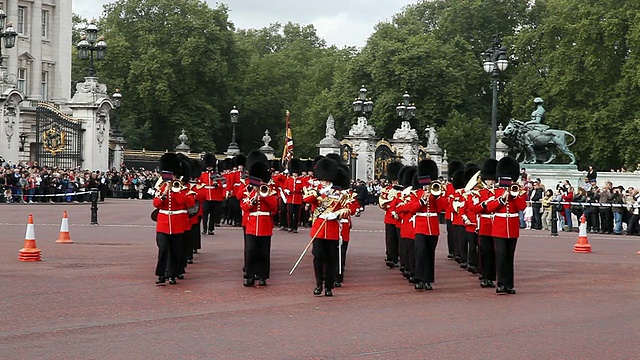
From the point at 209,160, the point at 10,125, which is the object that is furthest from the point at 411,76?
the point at 209,160

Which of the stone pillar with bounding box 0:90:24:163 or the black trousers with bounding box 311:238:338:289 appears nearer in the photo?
the black trousers with bounding box 311:238:338:289

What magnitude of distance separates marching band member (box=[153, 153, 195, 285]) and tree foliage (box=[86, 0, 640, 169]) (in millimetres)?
40389

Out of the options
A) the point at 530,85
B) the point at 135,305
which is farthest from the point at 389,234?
the point at 530,85

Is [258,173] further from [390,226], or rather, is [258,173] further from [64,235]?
[64,235]

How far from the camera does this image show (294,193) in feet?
82.7

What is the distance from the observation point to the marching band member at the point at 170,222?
1458cm

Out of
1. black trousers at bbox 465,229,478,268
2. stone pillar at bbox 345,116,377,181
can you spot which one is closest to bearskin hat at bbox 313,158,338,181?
black trousers at bbox 465,229,478,268

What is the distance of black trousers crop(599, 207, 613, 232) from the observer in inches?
1170

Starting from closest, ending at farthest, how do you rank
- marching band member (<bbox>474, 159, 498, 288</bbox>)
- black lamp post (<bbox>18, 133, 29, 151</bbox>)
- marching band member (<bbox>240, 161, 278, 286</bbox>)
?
1. marching band member (<bbox>240, 161, 278, 286</bbox>)
2. marching band member (<bbox>474, 159, 498, 288</bbox>)
3. black lamp post (<bbox>18, 133, 29, 151</bbox>)

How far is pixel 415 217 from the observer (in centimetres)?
1488

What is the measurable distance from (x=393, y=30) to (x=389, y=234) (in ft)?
172

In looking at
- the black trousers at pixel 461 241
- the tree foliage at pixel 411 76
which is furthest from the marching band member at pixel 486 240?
the tree foliage at pixel 411 76

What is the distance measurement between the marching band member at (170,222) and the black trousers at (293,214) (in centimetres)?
1053

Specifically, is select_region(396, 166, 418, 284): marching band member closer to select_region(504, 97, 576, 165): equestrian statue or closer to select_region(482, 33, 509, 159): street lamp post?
select_region(482, 33, 509, 159): street lamp post
